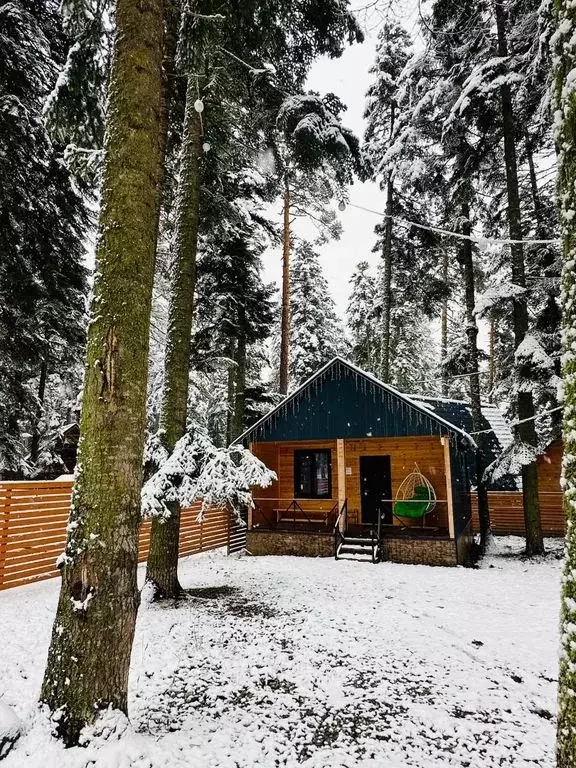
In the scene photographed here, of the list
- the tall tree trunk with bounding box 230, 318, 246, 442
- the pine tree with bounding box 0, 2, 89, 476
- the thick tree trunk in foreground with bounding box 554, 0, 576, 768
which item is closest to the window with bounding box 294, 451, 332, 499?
the tall tree trunk with bounding box 230, 318, 246, 442

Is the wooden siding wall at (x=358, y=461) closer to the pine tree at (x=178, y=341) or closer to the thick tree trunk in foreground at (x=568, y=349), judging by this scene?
the pine tree at (x=178, y=341)

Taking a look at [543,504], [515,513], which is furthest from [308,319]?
[543,504]

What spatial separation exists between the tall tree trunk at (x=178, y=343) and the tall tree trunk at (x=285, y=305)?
9280 millimetres

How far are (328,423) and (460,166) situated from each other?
27.6 feet

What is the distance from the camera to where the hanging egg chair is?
1168 cm

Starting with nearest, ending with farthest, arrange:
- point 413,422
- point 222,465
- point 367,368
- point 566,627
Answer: point 566,627
point 222,465
point 413,422
point 367,368

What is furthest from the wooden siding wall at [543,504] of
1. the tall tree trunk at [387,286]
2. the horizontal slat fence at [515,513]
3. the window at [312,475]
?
the window at [312,475]

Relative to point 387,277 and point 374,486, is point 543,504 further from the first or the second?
point 387,277

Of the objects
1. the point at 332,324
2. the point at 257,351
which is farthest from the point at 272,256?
the point at 332,324

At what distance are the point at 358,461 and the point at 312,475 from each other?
1.67 m

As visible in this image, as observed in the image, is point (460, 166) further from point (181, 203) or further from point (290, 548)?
point (290, 548)

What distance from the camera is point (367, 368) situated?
22844mm

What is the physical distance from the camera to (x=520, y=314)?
1084 cm

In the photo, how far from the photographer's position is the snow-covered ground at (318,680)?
292 centimetres
